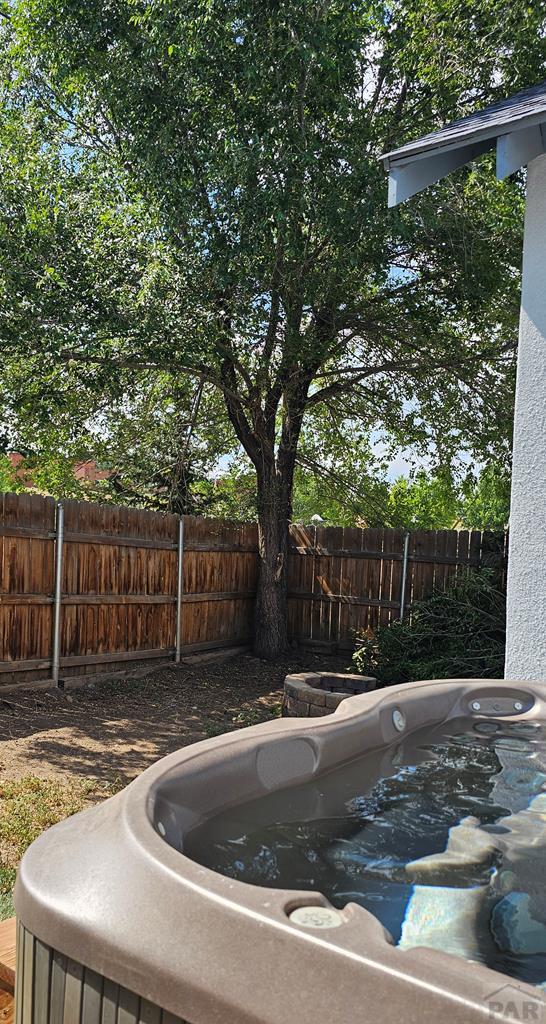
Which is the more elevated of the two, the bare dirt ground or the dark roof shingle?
the dark roof shingle

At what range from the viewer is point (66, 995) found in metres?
1.59

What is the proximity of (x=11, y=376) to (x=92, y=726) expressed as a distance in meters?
3.28

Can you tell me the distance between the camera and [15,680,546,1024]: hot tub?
1.34 m

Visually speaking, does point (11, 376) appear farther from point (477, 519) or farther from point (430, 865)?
point (477, 519)

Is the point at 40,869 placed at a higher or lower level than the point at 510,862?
higher

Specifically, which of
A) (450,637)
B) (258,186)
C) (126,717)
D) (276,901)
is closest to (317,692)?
(126,717)

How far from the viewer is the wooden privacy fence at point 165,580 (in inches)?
293

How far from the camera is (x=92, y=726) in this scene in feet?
21.7

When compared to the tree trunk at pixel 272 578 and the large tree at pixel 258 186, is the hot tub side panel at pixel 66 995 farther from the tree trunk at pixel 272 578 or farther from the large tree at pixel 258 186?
the tree trunk at pixel 272 578

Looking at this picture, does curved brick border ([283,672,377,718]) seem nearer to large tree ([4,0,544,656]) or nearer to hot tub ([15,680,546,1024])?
hot tub ([15,680,546,1024])

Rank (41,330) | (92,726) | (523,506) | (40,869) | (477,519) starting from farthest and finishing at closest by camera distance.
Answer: (477,519) → (41,330) → (92,726) → (523,506) → (40,869)

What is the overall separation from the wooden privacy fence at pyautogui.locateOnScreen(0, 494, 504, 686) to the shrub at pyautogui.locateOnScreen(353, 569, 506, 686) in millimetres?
739

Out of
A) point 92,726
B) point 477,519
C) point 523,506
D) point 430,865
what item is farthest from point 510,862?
point 477,519

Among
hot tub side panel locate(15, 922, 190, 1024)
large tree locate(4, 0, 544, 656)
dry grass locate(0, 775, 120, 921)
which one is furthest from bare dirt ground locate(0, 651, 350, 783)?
hot tub side panel locate(15, 922, 190, 1024)
